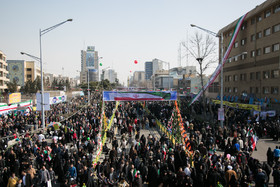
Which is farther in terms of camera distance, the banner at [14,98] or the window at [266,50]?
the banner at [14,98]

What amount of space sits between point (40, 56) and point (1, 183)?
34.3ft

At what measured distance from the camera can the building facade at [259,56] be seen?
26.3 m

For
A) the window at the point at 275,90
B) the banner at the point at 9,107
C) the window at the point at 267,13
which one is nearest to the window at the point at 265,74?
the window at the point at 275,90

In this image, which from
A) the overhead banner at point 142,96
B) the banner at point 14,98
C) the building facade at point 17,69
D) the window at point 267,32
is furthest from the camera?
the building facade at point 17,69

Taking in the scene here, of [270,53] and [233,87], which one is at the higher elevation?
[270,53]

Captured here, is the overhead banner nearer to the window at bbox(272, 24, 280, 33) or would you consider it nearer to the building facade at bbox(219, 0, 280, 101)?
the building facade at bbox(219, 0, 280, 101)

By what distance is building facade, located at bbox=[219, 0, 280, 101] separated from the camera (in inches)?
1035

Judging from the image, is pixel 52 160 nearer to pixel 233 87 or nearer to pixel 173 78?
pixel 233 87

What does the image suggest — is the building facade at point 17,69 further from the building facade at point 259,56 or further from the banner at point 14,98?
the building facade at point 259,56

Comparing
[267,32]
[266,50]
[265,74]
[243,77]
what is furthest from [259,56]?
[243,77]

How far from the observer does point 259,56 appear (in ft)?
95.7

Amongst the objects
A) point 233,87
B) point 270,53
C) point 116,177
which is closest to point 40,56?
point 116,177

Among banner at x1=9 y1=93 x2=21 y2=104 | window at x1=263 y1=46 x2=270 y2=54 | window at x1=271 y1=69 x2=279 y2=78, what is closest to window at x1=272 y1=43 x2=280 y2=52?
window at x1=263 y1=46 x2=270 y2=54

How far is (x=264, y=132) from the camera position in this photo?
18406mm
